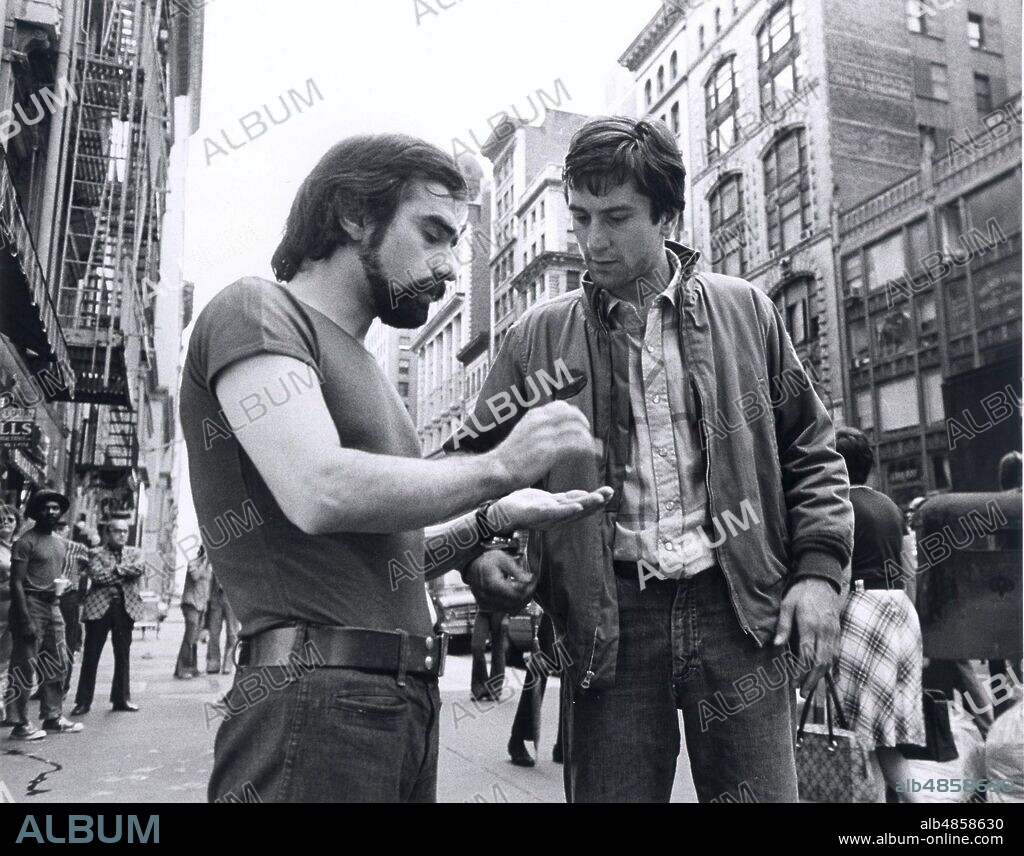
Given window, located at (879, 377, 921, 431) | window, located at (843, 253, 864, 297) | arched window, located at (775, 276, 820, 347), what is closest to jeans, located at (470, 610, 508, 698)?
window, located at (879, 377, 921, 431)

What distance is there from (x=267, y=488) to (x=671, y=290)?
1134mm

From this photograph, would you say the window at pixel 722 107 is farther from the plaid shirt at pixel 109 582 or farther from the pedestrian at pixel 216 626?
the plaid shirt at pixel 109 582

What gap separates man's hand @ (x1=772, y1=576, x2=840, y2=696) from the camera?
191 cm

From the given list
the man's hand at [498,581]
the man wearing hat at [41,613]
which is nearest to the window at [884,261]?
the man wearing hat at [41,613]

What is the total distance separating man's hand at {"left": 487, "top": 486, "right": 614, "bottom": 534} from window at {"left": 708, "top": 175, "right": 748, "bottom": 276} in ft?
92.0

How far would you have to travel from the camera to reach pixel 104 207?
19.1 metres

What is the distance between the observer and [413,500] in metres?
1.32

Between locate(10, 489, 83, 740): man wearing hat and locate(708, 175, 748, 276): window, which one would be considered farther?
locate(708, 175, 748, 276): window

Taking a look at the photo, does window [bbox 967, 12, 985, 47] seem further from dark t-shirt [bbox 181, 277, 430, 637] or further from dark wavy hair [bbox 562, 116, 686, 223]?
dark t-shirt [bbox 181, 277, 430, 637]

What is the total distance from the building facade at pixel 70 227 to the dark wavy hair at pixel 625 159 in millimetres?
8104

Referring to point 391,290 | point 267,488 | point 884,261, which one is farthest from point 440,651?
point 884,261

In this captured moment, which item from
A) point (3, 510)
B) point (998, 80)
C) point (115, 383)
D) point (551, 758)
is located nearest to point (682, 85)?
point (998, 80)

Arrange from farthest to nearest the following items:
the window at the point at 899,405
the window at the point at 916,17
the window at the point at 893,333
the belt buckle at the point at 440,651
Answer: the window at the point at 916,17 → the window at the point at 893,333 → the window at the point at 899,405 → the belt buckle at the point at 440,651

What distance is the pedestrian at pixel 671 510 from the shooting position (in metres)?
1.94
